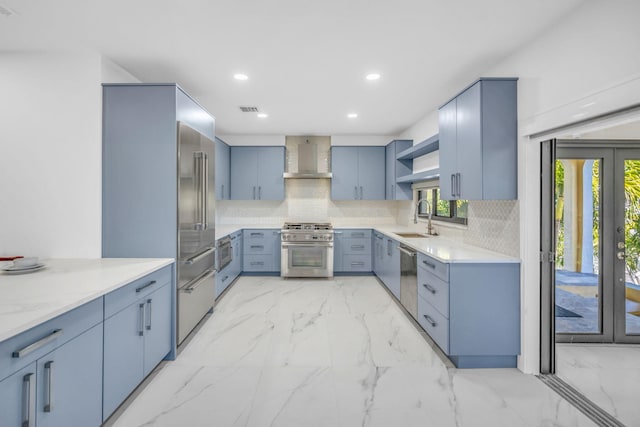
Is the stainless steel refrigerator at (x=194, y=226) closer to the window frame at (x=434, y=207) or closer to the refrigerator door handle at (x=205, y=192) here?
the refrigerator door handle at (x=205, y=192)

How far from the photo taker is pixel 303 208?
19.4 ft

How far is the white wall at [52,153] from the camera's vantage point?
2.51 meters

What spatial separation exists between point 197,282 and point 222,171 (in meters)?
2.63

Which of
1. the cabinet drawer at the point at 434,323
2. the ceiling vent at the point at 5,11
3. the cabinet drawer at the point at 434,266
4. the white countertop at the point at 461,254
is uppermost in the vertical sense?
the ceiling vent at the point at 5,11

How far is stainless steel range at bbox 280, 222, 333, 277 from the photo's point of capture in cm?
514

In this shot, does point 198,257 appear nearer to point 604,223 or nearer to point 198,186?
point 198,186

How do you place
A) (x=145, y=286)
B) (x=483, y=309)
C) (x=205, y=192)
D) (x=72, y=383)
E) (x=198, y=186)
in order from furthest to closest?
(x=205, y=192) → (x=198, y=186) → (x=483, y=309) → (x=145, y=286) → (x=72, y=383)

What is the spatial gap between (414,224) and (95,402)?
4364mm

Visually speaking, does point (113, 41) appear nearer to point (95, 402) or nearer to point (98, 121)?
point (98, 121)

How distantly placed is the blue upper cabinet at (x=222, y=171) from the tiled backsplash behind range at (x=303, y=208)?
529mm

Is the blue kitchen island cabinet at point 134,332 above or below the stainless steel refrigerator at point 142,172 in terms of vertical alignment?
below

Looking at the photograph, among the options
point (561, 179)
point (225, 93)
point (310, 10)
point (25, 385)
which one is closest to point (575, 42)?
point (561, 179)

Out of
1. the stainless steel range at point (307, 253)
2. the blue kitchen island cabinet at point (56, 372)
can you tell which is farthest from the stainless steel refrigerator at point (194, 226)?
the stainless steel range at point (307, 253)

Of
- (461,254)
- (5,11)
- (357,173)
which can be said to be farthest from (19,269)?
(357,173)
